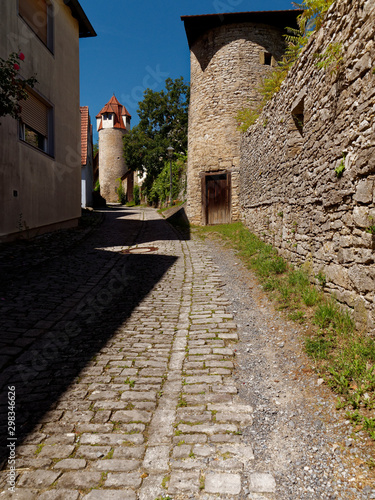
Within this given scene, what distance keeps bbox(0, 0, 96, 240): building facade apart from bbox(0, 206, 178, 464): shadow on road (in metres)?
2.07

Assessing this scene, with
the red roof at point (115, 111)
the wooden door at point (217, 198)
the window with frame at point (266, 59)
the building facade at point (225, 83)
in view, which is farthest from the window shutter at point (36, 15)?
the red roof at point (115, 111)

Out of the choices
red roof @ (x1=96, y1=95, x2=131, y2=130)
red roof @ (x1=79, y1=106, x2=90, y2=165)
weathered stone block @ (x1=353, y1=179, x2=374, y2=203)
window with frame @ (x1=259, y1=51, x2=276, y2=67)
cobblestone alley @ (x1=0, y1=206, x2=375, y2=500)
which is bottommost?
cobblestone alley @ (x1=0, y1=206, x2=375, y2=500)

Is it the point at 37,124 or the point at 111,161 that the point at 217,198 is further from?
the point at 111,161

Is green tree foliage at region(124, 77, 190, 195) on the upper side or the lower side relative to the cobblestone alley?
upper

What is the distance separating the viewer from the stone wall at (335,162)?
135 inches

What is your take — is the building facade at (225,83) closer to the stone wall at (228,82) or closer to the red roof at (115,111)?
the stone wall at (228,82)

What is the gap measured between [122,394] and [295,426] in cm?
146

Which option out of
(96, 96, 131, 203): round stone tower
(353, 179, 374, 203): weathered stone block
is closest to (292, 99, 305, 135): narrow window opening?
(353, 179, 374, 203): weathered stone block

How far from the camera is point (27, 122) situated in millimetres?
9117

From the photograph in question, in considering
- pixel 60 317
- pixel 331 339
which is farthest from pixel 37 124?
pixel 331 339


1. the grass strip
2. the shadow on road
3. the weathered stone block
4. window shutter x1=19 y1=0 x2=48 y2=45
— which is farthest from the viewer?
window shutter x1=19 y1=0 x2=48 y2=45

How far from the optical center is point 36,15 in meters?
9.61

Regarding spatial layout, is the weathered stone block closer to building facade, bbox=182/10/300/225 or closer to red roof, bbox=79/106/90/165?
building facade, bbox=182/10/300/225

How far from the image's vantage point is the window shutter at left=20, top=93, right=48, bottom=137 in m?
8.99
